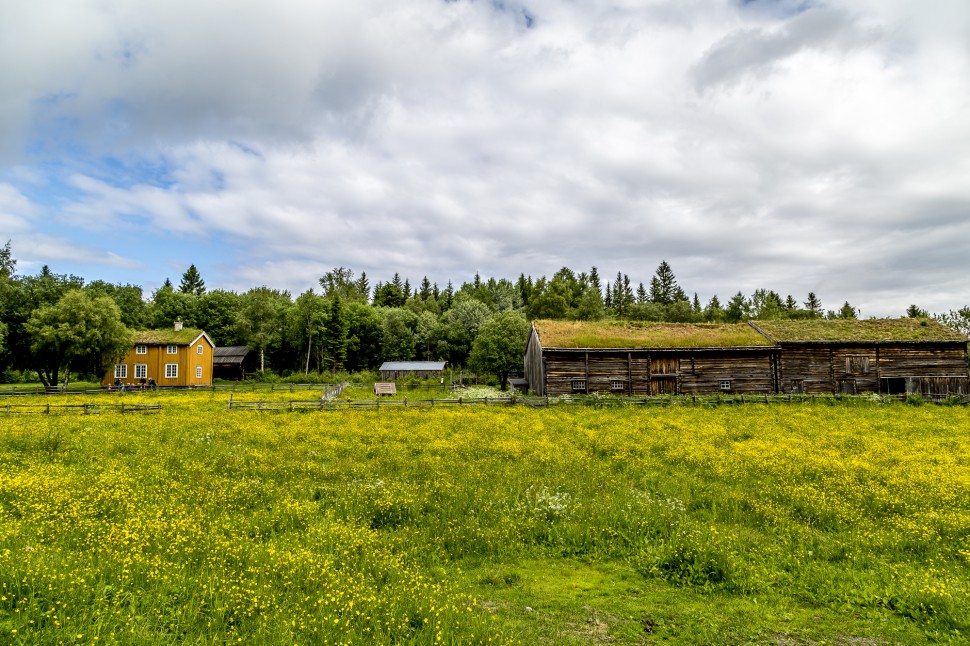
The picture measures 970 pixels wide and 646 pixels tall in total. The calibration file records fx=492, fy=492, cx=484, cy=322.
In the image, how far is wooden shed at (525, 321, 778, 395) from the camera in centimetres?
4084

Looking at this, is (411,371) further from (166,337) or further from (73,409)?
(73,409)

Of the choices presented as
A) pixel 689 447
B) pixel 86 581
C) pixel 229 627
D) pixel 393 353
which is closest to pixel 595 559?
pixel 229 627

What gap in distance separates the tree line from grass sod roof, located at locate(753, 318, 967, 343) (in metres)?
27.8

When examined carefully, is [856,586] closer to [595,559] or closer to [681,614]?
[681,614]

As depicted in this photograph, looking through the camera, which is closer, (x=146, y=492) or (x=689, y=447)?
(x=146, y=492)

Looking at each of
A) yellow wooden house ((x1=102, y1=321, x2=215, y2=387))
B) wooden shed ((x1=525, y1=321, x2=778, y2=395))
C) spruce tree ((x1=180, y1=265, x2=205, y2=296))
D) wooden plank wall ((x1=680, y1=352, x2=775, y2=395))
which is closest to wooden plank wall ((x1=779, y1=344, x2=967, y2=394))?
wooden plank wall ((x1=680, y1=352, x2=775, y2=395))

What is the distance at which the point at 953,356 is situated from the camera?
42750 millimetres

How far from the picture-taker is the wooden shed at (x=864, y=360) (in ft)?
138

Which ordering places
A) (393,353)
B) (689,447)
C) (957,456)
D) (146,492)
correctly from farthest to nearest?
1. (393,353)
2. (689,447)
3. (957,456)
4. (146,492)

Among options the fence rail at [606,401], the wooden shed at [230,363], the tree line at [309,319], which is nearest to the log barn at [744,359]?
the fence rail at [606,401]

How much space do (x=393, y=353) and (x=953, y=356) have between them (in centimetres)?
6828

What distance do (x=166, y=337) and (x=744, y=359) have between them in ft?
200

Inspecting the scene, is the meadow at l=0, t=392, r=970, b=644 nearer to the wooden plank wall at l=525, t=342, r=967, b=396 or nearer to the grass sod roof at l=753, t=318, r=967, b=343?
the wooden plank wall at l=525, t=342, r=967, b=396

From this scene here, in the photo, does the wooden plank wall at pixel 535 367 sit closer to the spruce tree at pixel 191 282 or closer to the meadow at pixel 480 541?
the meadow at pixel 480 541
